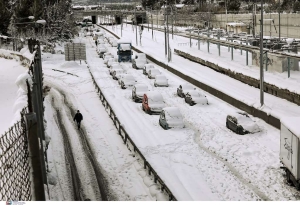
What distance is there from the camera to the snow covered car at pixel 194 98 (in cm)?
3250

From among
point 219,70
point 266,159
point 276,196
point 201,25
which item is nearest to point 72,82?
point 219,70

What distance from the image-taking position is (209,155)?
21938 millimetres

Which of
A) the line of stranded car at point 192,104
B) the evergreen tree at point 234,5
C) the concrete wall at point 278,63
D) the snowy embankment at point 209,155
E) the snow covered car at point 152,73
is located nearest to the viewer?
the line of stranded car at point 192,104

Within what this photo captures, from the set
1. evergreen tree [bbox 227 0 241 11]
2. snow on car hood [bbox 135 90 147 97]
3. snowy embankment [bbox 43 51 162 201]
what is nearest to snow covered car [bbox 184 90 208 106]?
snow on car hood [bbox 135 90 147 97]

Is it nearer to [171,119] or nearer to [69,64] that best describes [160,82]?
[171,119]

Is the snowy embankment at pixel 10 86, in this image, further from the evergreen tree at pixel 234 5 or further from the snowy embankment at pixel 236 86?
the evergreen tree at pixel 234 5

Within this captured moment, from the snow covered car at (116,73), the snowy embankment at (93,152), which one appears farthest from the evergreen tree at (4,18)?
the snowy embankment at (93,152)

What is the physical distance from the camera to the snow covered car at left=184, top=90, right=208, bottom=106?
32.5m

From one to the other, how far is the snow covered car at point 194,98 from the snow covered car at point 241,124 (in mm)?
6623

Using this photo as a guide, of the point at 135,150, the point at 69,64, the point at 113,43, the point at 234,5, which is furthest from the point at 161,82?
the point at 234,5

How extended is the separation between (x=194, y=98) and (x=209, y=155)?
11106 mm

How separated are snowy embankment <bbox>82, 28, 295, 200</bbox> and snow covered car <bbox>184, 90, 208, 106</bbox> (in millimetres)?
579

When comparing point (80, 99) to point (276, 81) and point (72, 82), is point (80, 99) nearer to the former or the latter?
point (72, 82)

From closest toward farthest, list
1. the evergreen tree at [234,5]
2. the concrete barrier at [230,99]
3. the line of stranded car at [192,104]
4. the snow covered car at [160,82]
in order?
the line of stranded car at [192,104], the concrete barrier at [230,99], the snow covered car at [160,82], the evergreen tree at [234,5]
